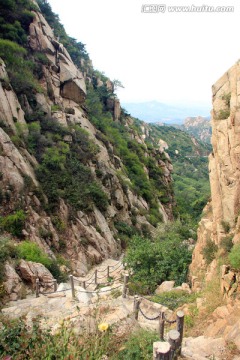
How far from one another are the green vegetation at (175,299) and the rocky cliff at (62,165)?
754 cm

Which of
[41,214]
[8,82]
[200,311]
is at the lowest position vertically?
[200,311]

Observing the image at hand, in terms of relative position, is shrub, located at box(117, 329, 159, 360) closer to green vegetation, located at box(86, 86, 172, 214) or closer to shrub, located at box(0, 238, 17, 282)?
shrub, located at box(0, 238, 17, 282)

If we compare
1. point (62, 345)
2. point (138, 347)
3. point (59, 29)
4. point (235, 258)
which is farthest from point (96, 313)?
point (59, 29)

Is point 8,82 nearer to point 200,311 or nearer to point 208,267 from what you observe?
point 208,267

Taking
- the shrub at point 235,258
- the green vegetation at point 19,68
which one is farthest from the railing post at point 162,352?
the green vegetation at point 19,68

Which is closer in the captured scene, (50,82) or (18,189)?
(18,189)

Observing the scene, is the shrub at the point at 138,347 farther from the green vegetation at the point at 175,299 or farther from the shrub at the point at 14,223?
the shrub at the point at 14,223

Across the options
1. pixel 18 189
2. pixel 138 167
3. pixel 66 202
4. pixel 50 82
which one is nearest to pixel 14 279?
pixel 18 189

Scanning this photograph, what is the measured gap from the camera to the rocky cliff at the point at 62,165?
17219 millimetres

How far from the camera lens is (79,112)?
2973 centimetres

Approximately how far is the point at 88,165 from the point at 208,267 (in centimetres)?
1596

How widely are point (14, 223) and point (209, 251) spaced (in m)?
9.85

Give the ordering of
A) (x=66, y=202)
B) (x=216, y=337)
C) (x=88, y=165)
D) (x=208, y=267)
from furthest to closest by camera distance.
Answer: (x=88, y=165) → (x=66, y=202) → (x=208, y=267) → (x=216, y=337)

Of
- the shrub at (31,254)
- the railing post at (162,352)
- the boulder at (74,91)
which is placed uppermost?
the boulder at (74,91)
